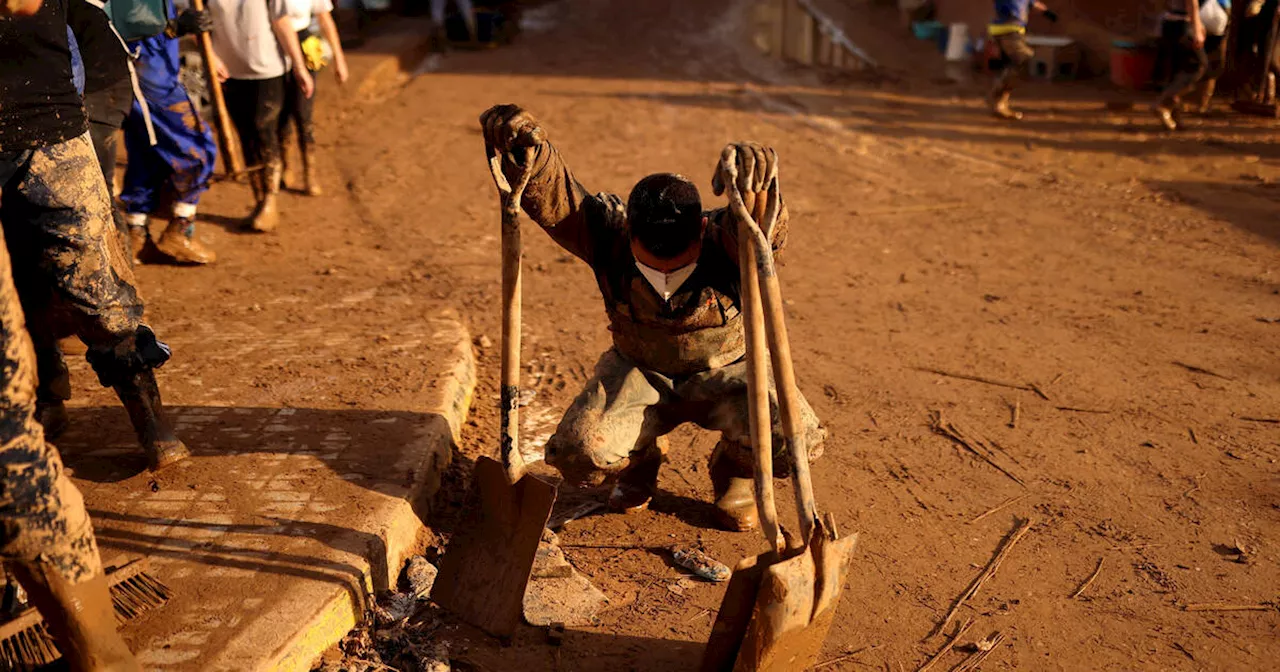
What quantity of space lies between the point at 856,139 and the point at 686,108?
200cm

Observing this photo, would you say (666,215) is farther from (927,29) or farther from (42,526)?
(927,29)

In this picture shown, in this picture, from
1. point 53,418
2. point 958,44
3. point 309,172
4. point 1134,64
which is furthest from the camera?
point 958,44

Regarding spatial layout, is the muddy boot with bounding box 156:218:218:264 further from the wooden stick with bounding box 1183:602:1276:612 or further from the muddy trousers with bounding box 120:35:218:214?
the wooden stick with bounding box 1183:602:1276:612

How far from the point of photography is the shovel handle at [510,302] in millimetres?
3504

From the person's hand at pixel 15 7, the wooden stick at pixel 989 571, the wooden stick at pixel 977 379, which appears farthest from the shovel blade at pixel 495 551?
the wooden stick at pixel 977 379

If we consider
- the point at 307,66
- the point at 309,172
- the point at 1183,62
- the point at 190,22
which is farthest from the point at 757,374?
the point at 1183,62

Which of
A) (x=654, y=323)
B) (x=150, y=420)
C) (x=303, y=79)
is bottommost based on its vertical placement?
(x=150, y=420)

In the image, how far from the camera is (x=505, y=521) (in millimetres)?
3723

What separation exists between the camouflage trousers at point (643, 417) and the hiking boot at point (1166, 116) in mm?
8116

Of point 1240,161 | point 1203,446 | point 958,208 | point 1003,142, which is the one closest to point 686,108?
point 1003,142

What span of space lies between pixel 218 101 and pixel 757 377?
508 centimetres

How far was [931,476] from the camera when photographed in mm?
4547

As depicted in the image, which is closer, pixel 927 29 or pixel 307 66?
pixel 307 66

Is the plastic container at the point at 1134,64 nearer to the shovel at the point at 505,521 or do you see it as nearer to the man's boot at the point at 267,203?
the man's boot at the point at 267,203
